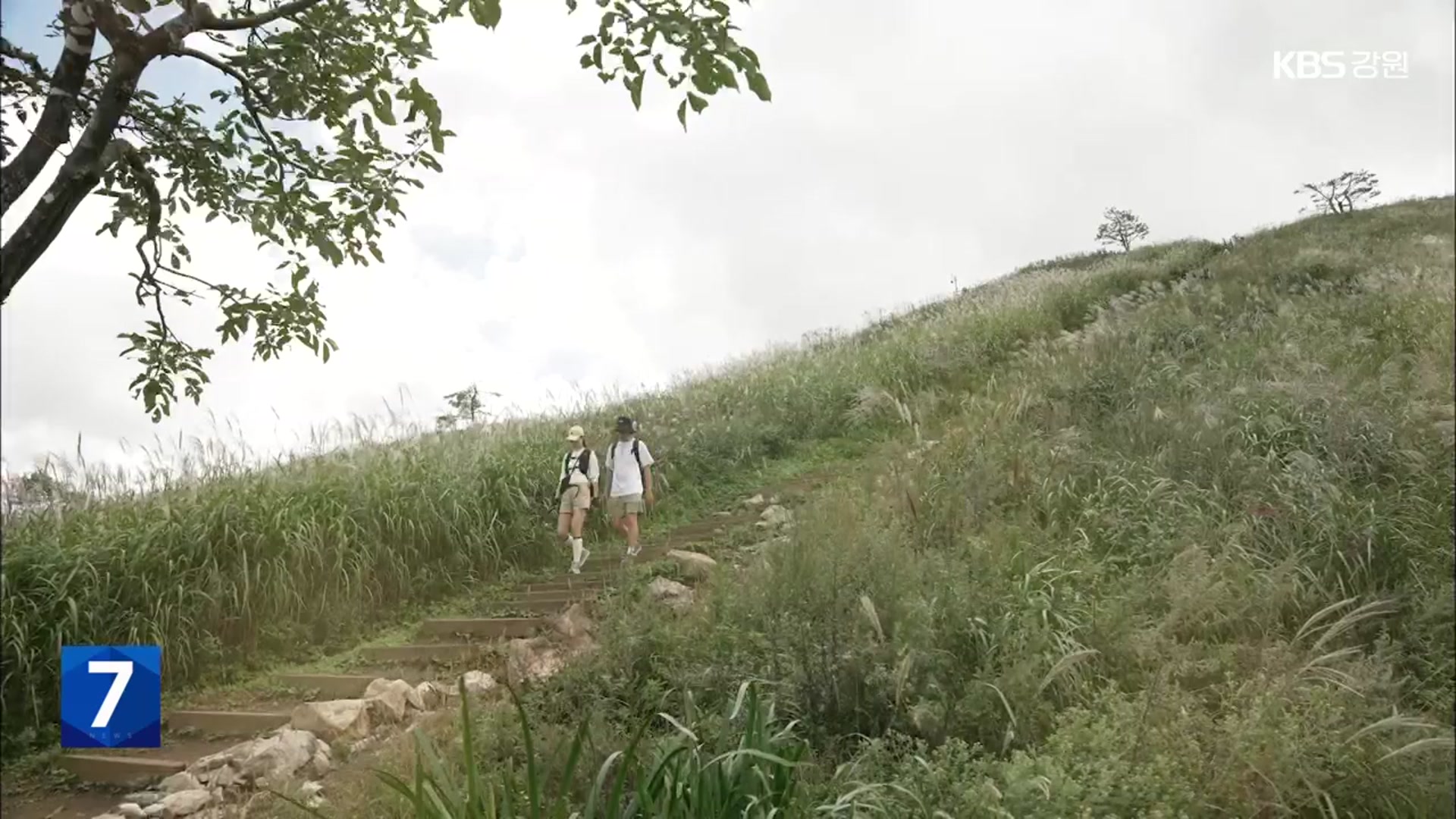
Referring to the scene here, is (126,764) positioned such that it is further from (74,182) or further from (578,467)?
(578,467)

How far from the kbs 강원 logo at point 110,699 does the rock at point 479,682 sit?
1.46 meters

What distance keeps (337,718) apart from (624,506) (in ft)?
12.8

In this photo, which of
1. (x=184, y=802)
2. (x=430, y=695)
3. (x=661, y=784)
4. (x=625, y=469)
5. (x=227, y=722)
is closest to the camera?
(x=661, y=784)

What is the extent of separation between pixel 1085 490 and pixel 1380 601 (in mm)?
2108

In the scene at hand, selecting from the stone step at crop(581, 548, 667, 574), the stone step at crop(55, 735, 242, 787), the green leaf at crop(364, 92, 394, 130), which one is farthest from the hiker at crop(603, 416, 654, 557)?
the green leaf at crop(364, 92, 394, 130)

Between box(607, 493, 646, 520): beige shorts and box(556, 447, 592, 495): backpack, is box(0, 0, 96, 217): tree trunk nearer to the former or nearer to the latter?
box(556, 447, 592, 495): backpack

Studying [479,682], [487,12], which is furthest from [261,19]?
[479,682]

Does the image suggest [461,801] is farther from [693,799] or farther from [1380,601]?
[1380,601]

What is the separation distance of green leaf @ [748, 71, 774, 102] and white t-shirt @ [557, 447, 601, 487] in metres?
5.23

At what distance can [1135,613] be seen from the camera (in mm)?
3922

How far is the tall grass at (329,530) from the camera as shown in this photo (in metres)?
5.30

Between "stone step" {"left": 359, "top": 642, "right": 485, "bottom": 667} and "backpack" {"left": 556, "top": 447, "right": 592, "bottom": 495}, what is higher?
"backpack" {"left": 556, "top": 447, "right": 592, "bottom": 495}

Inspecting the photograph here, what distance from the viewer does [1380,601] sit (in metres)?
3.46

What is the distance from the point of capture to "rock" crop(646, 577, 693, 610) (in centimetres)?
532
